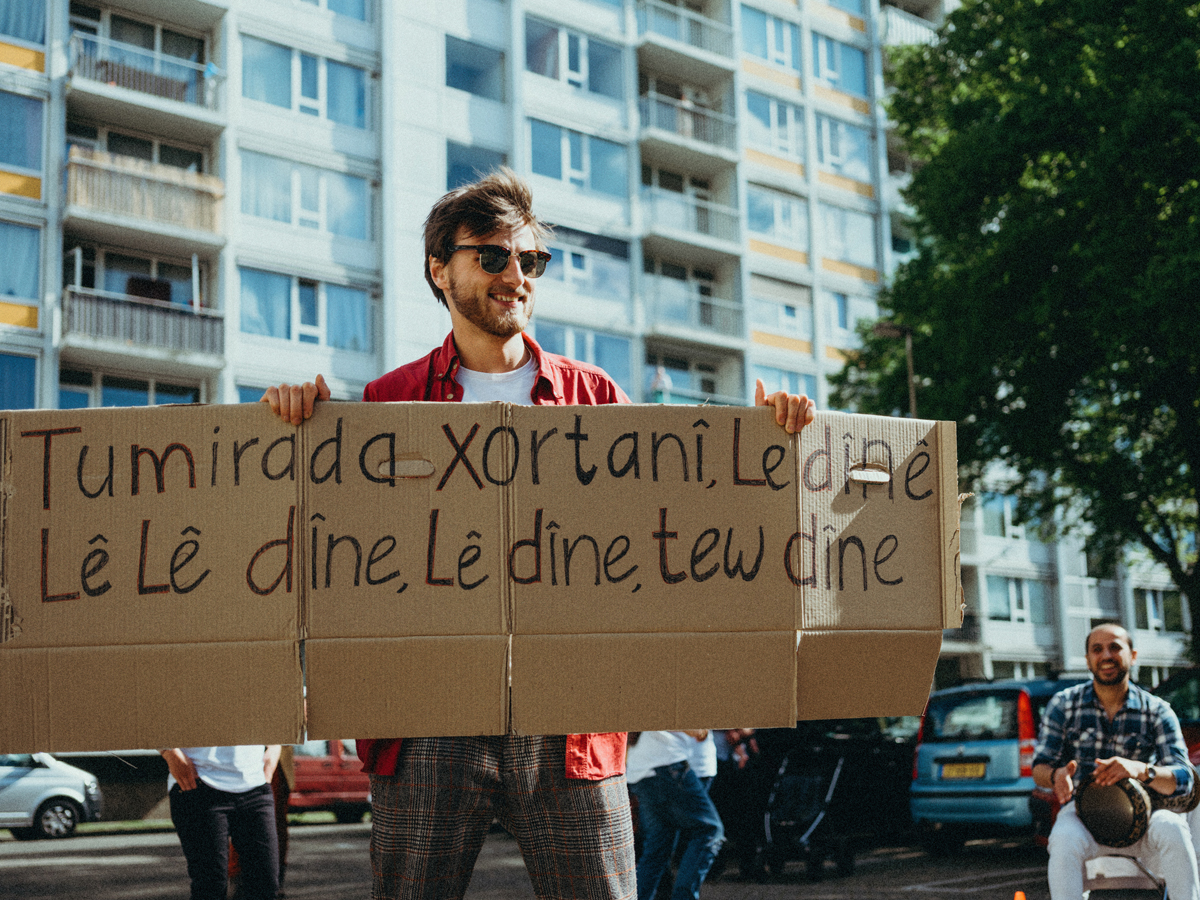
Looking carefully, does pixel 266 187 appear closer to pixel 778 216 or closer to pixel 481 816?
pixel 778 216

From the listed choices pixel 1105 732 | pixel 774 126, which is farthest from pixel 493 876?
pixel 774 126

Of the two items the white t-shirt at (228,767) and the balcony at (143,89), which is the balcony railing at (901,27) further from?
the white t-shirt at (228,767)

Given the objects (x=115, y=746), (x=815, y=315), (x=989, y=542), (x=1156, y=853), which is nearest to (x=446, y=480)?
(x=115, y=746)

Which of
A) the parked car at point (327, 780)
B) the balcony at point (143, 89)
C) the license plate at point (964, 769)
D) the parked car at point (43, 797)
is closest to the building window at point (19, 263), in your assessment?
the balcony at point (143, 89)

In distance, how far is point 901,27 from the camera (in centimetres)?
4106

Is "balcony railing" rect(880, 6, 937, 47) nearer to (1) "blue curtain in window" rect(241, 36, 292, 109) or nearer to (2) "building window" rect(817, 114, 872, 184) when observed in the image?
(2) "building window" rect(817, 114, 872, 184)

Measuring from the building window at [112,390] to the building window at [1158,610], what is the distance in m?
34.8

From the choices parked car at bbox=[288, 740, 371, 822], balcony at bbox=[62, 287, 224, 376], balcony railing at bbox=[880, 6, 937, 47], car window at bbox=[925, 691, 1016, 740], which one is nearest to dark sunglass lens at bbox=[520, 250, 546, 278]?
car window at bbox=[925, 691, 1016, 740]

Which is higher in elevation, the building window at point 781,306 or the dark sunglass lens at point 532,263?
the building window at point 781,306

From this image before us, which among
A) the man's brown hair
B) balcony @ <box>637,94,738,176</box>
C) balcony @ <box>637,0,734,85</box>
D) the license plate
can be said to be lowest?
the license plate

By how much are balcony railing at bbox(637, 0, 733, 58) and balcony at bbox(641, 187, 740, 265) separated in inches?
163

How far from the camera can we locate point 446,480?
2707 millimetres

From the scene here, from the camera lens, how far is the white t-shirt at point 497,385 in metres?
3.13

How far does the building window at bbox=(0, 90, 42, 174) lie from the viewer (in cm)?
2480
